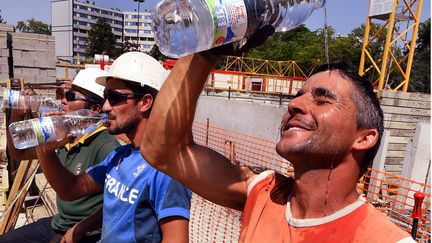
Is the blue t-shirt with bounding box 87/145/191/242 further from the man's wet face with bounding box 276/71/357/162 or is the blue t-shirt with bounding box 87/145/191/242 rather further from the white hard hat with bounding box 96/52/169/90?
the man's wet face with bounding box 276/71/357/162

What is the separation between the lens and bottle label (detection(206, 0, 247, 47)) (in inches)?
46.9

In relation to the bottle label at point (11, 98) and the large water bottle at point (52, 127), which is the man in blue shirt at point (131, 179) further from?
the bottle label at point (11, 98)

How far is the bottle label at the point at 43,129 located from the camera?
7.36ft

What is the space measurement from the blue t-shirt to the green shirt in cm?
66

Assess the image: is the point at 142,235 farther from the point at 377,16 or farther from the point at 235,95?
the point at 235,95

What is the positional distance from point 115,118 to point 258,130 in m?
5.83

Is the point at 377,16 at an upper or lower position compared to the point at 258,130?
upper

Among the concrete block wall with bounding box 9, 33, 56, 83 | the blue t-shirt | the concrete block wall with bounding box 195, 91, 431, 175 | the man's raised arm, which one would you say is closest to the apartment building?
the concrete block wall with bounding box 9, 33, 56, 83

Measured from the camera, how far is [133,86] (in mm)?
2174

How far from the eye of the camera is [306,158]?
51.2 inches

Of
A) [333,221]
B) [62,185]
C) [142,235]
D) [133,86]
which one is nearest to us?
[333,221]

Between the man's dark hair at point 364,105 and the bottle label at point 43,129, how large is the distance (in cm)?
192

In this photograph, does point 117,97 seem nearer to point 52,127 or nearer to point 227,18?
point 52,127

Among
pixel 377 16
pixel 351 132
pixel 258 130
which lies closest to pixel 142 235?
pixel 351 132
